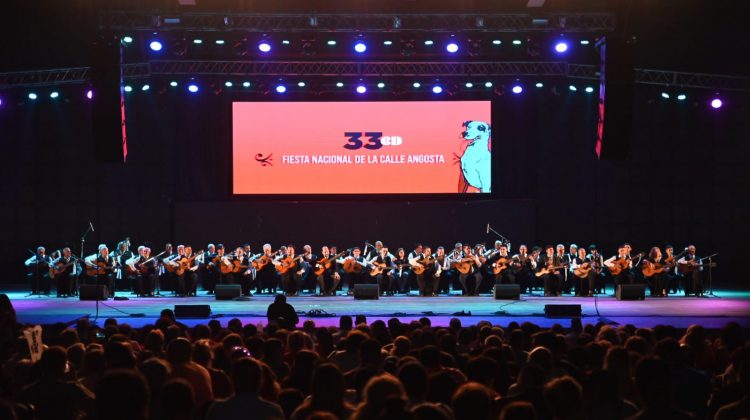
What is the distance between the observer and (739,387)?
5.12 metres

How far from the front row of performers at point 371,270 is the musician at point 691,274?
0.08 feet

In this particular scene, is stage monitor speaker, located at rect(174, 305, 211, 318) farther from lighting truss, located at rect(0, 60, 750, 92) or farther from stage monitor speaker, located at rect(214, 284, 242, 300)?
lighting truss, located at rect(0, 60, 750, 92)

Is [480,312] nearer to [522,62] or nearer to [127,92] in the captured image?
[522,62]

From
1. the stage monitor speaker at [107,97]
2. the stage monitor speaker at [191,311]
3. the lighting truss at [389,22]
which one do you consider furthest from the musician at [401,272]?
the stage monitor speaker at [107,97]

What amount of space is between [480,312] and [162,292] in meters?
9.86

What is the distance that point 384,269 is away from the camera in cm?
2141

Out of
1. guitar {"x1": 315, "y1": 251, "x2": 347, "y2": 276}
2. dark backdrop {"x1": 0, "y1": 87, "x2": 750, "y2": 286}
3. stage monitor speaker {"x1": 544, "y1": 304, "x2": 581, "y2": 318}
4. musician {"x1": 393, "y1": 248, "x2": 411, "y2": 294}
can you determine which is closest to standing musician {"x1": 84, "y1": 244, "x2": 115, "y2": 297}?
dark backdrop {"x1": 0, "y1": 87, "x2": 750, "y2": 286}

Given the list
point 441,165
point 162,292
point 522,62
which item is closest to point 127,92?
point 162,292

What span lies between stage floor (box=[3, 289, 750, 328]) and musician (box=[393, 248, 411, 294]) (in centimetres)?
67

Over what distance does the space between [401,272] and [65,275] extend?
26.4 ft

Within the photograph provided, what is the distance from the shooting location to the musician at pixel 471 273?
2102cm

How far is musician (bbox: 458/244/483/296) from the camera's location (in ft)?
68.9

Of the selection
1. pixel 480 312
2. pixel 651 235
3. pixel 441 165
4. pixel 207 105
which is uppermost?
pixel 207 105

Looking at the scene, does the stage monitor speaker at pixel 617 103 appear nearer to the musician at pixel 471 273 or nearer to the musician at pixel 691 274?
the musician at pixel 471 273
